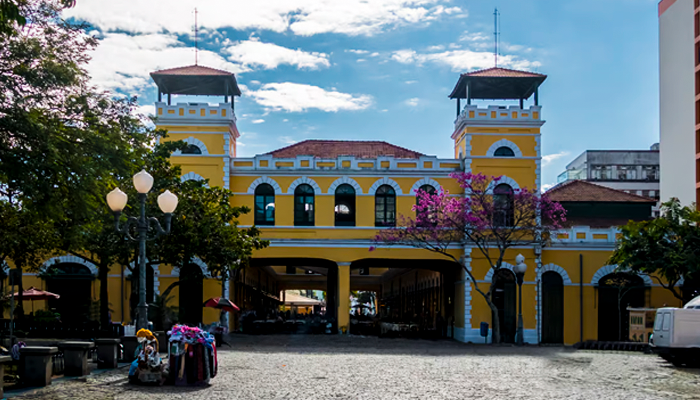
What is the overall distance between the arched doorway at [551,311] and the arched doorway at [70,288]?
19.7 metres

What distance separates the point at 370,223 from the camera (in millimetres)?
33469

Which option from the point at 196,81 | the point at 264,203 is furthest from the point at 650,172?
the point at 196,81

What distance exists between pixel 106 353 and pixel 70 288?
1878 cm

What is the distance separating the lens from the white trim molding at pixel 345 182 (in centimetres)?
3347

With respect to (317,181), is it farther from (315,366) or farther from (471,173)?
(315,366)

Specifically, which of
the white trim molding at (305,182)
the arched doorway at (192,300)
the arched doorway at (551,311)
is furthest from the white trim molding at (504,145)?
the arched doorway at (192,300)

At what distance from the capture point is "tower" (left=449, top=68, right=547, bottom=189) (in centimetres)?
3369

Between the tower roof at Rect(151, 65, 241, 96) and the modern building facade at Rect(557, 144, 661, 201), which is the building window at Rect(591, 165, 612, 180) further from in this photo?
the tower roof at Rect(151, 65, 241, 96)

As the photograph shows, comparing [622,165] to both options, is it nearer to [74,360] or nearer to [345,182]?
[345,182]

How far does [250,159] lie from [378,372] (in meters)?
18.8

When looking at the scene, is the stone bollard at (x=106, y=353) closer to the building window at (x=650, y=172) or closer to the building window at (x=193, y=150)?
the building window at (x=193, y=150)

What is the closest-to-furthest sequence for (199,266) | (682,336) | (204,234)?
(682,336), (204,234), (199,266)

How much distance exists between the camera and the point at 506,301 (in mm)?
33219

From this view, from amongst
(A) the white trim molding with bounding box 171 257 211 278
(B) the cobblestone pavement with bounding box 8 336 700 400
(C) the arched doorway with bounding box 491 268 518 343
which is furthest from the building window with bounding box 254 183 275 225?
(B) the cobblestone pavement with bounding box 8 336 700 400
